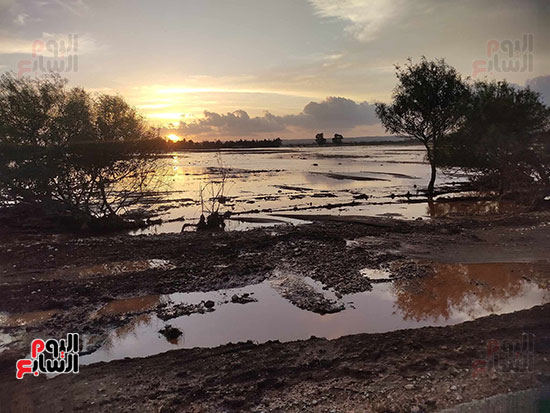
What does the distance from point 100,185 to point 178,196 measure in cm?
1253

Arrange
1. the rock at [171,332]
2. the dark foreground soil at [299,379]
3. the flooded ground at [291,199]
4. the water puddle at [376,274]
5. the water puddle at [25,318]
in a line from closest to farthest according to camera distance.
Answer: the dark foreground soil at [299,379] → the rock at [171,332] → the water puddle at [25,318] → the water puddle at [376,274] → the flooded ground at [291,199]

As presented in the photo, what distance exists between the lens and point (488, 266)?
12.2 metres

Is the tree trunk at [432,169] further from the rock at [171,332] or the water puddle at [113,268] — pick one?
the rock at [171,332]

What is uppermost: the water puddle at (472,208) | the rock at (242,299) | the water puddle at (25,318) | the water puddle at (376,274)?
the water puddle at (472,208)

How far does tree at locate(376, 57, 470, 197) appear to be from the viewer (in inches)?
1176

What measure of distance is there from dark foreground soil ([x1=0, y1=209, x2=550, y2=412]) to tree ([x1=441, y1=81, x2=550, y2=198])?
35.4 ft

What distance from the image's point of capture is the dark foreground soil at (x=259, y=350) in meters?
5.77

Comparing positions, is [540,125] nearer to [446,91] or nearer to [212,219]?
[446,91]

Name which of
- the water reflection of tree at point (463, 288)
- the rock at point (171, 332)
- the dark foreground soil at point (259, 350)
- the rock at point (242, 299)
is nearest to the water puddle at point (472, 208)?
the dark foreground soil at point (259, 350)

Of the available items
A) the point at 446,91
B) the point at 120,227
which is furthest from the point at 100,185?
the point at 446,91

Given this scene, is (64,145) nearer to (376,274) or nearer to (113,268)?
(113,268)

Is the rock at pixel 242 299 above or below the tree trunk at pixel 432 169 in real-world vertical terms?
below

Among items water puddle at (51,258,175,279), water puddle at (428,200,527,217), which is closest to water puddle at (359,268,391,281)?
water puddle at (51,258,175,279)

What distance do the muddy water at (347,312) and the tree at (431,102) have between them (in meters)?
21.1
